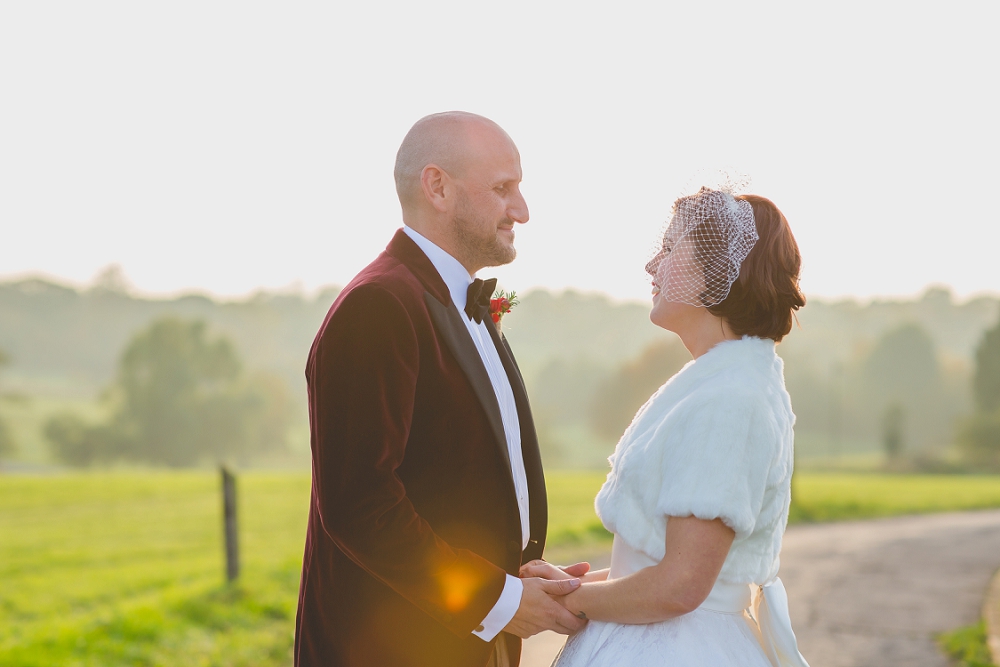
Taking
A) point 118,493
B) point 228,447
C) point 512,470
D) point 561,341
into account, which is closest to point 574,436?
point 561,341

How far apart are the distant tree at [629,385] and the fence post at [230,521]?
28.9 meters

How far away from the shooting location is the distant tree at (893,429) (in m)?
36.1

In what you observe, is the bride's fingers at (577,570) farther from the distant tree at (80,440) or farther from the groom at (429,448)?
the distant tree at (80,440)

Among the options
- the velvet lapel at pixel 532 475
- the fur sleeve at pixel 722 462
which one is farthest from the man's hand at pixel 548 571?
the fur sleeve at pixel 722 462

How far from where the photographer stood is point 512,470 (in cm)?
248

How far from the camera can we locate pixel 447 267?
8.76 feet

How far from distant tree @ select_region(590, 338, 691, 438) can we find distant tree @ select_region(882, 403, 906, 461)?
409 inches

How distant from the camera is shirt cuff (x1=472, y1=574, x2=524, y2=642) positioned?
7.48ft

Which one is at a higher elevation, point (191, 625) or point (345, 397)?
point (345, 397)

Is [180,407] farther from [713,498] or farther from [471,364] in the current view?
[713,498]

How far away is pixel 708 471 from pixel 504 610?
0.78 meters

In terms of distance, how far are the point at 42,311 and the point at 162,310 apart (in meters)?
12.1

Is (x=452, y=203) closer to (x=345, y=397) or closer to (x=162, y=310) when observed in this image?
(x=345, y=397)

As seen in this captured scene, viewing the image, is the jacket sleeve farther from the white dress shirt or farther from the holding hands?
the white dress shirt
